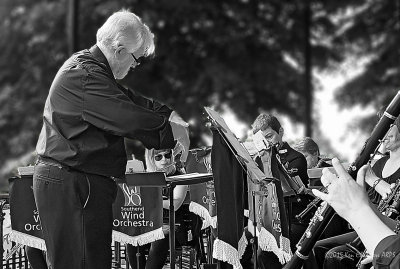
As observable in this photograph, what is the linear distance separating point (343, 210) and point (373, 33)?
58.4 feet

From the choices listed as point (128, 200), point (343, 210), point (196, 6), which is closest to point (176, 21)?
point (196, 6)

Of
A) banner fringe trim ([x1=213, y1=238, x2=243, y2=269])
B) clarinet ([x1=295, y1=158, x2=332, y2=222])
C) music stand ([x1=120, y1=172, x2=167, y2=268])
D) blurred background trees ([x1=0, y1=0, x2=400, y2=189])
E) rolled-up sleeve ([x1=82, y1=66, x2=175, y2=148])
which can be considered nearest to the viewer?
rolled-up sleeve ([x1=82, y1=66, x2=175, y2=148])

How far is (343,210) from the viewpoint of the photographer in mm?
2031

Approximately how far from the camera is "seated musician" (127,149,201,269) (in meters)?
5.89

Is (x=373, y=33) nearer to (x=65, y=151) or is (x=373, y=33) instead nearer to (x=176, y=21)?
(x=176, y=21)

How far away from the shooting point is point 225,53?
1847cm

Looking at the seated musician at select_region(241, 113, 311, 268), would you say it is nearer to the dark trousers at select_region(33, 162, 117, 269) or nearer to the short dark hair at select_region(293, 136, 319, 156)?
the short dark hair at select_region(293, 136, 319, 156)

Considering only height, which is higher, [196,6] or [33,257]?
[196,6]

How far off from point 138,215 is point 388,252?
3.74 m

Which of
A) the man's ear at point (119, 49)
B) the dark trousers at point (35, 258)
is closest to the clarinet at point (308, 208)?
the dark trousers at point (35, 258)

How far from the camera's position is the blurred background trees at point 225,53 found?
17.7 meters

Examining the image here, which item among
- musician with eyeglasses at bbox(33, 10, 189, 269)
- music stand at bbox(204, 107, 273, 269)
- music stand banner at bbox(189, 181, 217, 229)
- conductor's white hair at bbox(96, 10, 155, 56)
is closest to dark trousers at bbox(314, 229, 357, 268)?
music stand banner at bbox(189, 181, 217, 229)

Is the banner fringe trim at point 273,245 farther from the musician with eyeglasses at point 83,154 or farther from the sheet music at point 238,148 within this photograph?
the musician with eyeglasses at point 83,154

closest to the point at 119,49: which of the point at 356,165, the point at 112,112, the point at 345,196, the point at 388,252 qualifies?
the point at 112,112
